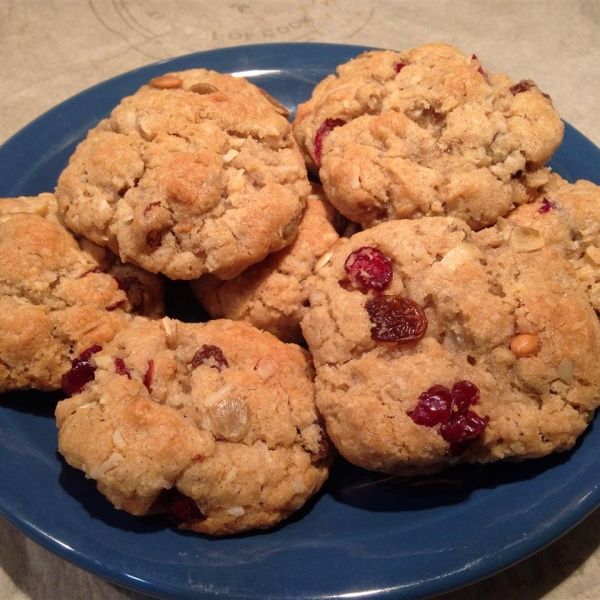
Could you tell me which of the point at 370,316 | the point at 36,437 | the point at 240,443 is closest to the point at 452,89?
the point at 370,316

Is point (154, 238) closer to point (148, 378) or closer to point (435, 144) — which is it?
point (148, 378)

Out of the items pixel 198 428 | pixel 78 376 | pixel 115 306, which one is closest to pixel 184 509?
pixel 198 428

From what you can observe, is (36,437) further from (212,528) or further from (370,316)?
(370,316)

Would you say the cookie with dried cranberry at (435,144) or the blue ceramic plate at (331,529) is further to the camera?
the cookie with dried cranberry at (435,144)

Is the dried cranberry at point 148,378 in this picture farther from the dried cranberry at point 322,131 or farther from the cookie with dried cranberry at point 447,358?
the dried cranberry at point 322,131

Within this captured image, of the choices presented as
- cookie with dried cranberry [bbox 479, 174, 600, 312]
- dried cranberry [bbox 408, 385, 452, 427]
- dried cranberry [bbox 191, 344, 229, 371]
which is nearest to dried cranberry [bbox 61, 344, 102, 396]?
dried cranberry [bbox 191, 344, 229, 371]

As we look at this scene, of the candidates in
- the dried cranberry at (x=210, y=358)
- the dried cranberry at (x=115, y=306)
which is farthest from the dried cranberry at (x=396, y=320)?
the dried cranberry at (x=115, y=306)

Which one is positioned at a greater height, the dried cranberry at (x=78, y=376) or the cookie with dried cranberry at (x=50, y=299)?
the cookie with dried cranberry at (x=50, y=299)

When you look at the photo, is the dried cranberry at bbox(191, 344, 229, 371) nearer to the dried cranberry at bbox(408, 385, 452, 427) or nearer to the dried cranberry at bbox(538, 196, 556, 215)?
the dried cranberry at bbox(408, 385, 452, 427)
